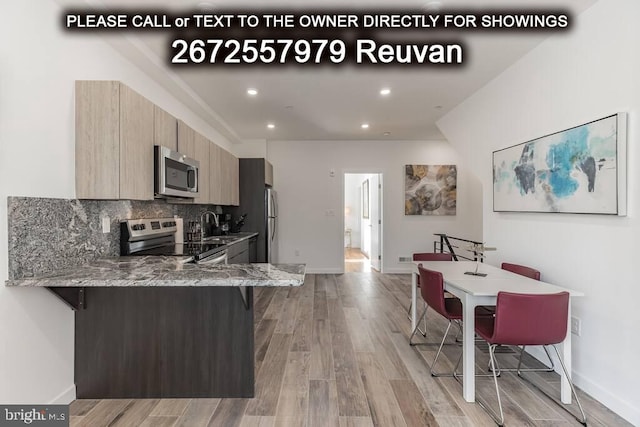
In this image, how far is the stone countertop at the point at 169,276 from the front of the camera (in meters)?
1.64

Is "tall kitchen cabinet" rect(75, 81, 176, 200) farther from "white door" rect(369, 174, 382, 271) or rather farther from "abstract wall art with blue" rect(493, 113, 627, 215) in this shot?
"white door" rect(369, 174, 382, 271)

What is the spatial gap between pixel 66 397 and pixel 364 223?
7926 millimetres

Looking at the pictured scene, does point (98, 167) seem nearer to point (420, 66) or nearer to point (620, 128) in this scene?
point (420, 66)

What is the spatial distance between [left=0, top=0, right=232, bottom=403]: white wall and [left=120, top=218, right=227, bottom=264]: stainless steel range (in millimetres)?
643

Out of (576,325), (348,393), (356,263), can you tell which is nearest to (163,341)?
(348,393)

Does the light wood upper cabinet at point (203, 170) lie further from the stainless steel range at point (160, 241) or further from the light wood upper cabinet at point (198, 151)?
the stainless steel range at point (160, 241)

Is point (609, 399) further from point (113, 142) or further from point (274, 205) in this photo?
point (274, 205)

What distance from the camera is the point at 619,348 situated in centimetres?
205

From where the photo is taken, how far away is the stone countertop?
164cm

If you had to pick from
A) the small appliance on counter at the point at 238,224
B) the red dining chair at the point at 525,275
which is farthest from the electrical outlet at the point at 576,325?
the small appliance on counter at the point at 238,224

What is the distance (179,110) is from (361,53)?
2.19 metres

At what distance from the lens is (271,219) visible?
5.64 m

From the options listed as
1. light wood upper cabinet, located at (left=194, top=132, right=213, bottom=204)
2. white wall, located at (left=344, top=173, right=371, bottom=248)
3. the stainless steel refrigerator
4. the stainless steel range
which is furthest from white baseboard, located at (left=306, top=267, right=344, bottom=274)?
white wall, located at (left=344, top=173, right=371, bottom=248)

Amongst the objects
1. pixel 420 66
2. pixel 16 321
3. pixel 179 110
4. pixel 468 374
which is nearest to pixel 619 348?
pixel 468 374
